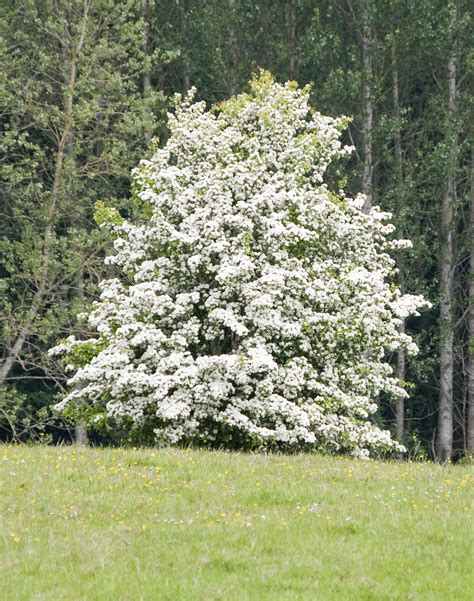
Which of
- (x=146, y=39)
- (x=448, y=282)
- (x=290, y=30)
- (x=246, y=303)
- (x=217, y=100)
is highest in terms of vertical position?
(x=290, y=30)

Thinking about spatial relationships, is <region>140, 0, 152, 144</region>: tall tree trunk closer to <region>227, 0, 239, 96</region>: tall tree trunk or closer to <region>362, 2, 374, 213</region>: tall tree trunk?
<region>227, 0, 239, 96</region>: tall tree trunk

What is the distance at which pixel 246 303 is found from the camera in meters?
23.6

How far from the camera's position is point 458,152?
36250 millimetres

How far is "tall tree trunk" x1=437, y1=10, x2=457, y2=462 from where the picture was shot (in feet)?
121

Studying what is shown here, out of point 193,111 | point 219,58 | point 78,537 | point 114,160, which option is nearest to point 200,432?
point 193,111

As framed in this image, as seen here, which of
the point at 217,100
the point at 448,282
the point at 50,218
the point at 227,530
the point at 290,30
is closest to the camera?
the point at 227,530

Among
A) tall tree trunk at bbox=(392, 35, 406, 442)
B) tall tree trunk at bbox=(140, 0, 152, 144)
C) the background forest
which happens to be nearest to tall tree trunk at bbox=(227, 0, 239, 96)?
the background forest

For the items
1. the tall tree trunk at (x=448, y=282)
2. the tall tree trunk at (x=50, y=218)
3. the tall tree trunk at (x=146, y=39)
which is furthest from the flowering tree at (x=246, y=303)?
the tall tree trunk at (x=146, y=39)

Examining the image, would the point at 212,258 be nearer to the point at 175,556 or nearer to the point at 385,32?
the point at 175,556

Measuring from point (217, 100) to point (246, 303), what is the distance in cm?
2021

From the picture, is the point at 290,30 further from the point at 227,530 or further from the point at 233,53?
the point at 227,530

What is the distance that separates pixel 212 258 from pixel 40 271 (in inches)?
→ 448

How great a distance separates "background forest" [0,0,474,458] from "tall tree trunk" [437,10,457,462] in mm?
62

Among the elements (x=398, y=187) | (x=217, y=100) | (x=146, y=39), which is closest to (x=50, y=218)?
(x=146, y=39)
